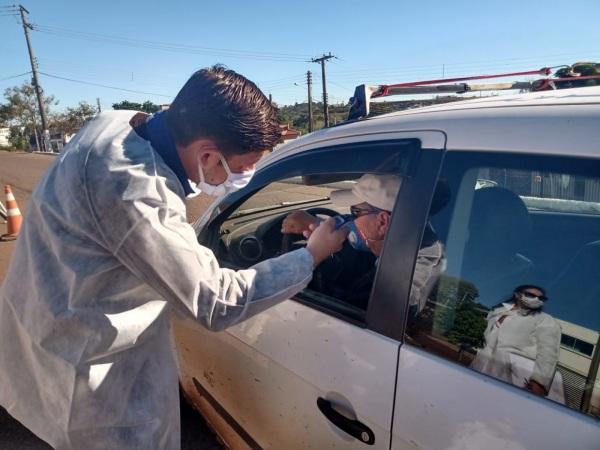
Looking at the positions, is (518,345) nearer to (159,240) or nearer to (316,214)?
(159,240)

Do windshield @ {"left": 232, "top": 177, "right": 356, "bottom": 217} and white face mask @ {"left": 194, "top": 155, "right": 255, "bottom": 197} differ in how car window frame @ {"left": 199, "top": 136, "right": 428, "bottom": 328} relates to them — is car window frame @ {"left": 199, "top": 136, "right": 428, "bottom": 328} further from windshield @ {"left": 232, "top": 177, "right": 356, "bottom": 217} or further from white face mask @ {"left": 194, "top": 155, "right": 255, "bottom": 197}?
white face mask @ {"left": 194, "top": 155, "right": 255, "bottom": 197}

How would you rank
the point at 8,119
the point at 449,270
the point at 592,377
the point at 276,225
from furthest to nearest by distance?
1. the point at 8,119
2. the point at 276,225
3. the point at 449,270
4. the point at 592,377

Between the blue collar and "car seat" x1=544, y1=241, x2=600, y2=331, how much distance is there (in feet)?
3.33

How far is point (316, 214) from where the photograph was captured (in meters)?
2.21

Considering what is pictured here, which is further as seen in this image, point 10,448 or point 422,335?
point 10,448

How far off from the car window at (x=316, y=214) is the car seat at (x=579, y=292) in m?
0.47

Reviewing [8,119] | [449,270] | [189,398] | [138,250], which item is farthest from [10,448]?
[8,119]

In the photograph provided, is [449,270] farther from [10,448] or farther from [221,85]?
[10,448]

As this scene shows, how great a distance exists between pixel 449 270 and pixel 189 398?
1.73m

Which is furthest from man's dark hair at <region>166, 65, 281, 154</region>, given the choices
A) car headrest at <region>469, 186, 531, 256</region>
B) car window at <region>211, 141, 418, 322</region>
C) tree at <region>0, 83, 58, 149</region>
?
tree at <region>0, 83, 58, 149</region>

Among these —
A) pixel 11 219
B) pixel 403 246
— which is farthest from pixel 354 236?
pixel 11 219

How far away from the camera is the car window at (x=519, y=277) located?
2.98 feet

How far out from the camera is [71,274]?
3.56 feet

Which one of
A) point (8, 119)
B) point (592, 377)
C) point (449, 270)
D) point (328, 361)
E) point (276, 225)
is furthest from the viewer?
point (8, 119)
